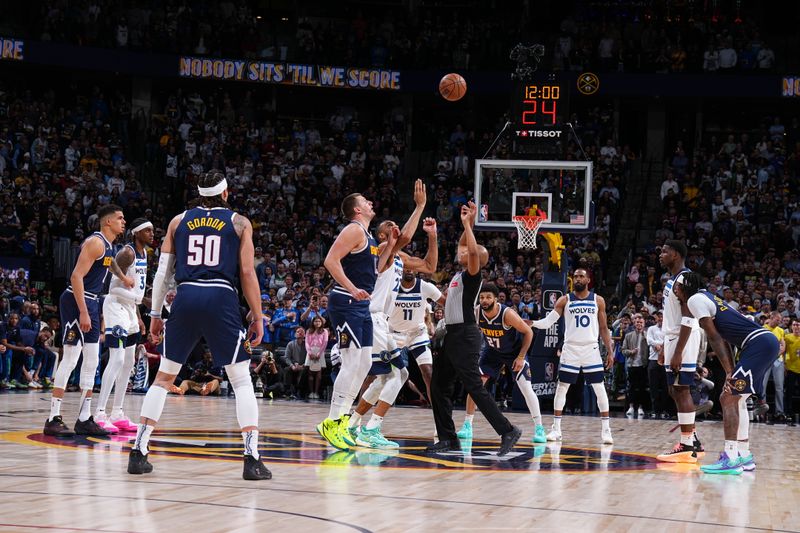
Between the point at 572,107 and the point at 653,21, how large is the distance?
135 inches

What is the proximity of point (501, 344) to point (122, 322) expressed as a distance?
15.2ft

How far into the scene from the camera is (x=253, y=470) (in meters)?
7.73

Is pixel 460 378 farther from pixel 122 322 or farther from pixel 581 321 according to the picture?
pixel 122 322

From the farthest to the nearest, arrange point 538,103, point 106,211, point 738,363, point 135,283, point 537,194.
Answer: point 537,194 < point 538,103 < point 135,283 < point 106,211 < point 738,363

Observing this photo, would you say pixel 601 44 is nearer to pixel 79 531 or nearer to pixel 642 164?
pixel 642 164

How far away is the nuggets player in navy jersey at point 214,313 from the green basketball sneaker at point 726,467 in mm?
4232

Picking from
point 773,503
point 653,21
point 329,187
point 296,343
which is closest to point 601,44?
point 653,21

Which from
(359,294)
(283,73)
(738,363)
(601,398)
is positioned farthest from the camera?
(283,73)

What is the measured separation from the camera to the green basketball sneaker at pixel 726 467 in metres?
9.59

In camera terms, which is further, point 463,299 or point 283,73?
point 283,73

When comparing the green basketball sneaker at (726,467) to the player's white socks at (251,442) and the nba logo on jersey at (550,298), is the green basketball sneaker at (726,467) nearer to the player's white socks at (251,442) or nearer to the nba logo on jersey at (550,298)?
the player's white socks at (251,442)

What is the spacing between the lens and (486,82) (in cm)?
3066

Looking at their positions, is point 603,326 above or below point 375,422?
above

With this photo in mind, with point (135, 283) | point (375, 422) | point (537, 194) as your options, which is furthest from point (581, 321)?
point (537, 194)
